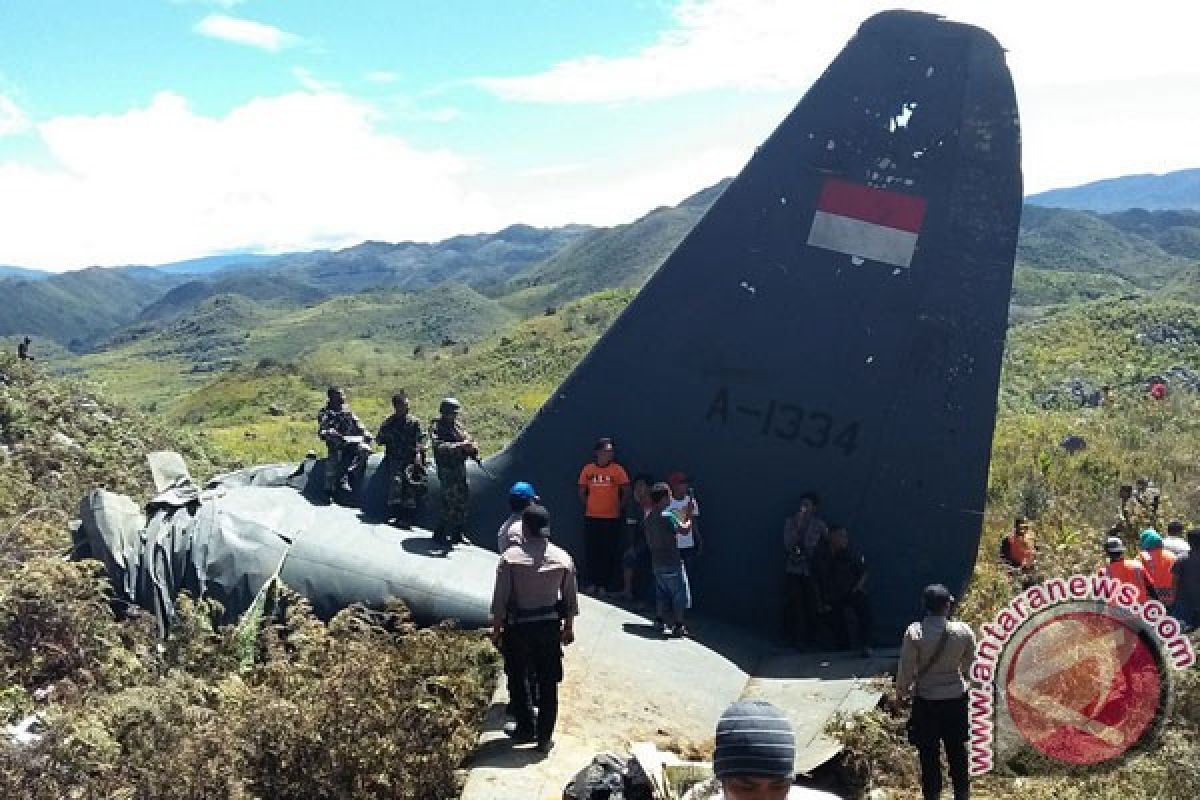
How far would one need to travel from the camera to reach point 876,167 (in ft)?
24.3

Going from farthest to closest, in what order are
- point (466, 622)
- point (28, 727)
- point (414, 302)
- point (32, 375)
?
point (414, 302)
point (32, 375)
point (466, 622)
point (28, 727)

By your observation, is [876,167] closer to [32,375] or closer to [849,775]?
[849,775]

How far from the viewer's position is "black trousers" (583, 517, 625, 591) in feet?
26.1

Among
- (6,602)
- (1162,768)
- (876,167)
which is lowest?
(1162,768)

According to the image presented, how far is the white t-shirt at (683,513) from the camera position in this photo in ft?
24.2

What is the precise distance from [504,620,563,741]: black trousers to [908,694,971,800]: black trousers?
2.04 metres

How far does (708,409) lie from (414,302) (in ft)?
561

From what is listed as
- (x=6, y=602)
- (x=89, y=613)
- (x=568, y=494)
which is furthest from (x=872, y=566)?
(x=6, y=602)

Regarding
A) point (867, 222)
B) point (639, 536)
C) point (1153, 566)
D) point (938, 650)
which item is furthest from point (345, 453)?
point (1153, 566)

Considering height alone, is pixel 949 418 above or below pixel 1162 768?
above

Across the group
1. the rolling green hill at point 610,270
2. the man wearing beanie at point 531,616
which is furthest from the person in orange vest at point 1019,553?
the rolling green hill at point 610,270

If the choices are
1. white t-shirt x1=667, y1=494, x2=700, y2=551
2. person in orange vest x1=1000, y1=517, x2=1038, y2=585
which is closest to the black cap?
white t-shirt x1=667, y1=494, x2=700, y2=551

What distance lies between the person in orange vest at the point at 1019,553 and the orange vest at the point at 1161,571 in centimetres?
101

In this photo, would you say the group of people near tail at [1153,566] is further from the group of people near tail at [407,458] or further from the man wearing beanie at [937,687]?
the group of people near tail at [407,458]
